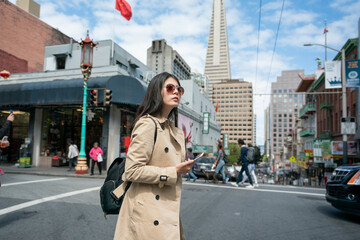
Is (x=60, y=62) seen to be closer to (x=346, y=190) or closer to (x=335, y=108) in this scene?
(x=346, y=190)

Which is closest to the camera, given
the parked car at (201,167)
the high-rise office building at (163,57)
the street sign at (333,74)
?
the street sign at (333,74)

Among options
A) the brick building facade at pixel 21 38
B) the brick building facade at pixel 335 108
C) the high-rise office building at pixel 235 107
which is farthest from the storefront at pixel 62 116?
the high-rise office building at pixel 235 107

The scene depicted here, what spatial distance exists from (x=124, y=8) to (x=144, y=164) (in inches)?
829

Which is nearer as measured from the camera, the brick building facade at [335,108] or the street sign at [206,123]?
the brick building facade at [335,108]

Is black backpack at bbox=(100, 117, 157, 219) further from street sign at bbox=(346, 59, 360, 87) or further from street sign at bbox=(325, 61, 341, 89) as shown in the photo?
street sign at bbox=(325, 61, 341, 89)

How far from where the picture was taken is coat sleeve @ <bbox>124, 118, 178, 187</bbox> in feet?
5.59

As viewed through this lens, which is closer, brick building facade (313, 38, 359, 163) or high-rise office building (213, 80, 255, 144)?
brick building facade (313, 38, 359, 163)

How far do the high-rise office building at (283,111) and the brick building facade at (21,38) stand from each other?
462ft

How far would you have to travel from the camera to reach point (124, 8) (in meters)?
20.2

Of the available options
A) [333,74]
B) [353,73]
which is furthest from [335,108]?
[353,73]

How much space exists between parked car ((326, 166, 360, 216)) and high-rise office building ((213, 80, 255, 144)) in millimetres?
154605

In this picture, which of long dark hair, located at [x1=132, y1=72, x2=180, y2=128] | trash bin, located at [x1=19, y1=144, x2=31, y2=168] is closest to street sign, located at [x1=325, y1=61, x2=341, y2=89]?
long dark hair, located at [x1=132, y1=72, x2=180, y2=128]

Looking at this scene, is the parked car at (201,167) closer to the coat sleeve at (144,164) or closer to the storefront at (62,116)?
the storefront at (62,116)

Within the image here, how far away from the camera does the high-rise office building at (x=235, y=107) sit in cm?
15975
